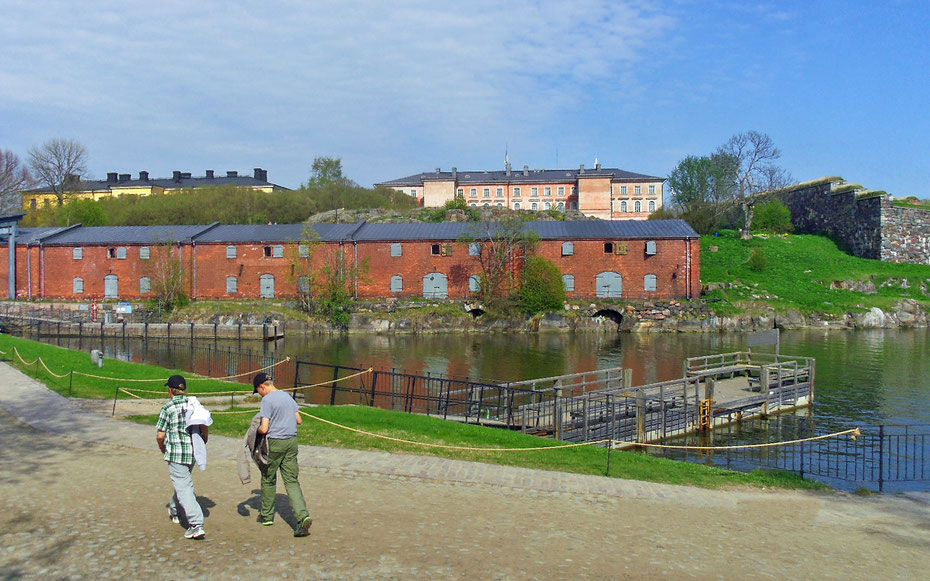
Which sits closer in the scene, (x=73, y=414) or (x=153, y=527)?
(x=153, y=527)

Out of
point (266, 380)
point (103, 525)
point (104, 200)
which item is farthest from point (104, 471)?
point (104, 200)

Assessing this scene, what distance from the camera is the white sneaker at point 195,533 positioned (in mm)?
7715

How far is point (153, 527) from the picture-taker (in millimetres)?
8055

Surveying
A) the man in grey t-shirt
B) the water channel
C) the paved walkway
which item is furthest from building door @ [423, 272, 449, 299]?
the man in grey t-shirt

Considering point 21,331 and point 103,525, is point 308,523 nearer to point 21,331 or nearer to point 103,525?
point 103,525

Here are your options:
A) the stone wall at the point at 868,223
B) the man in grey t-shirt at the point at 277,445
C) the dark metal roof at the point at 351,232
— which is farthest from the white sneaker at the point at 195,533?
the stone wall at the point at 868,223

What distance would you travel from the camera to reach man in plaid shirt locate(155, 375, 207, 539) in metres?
7.89

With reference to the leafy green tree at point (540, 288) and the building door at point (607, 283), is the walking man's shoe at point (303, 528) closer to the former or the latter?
the leafy green tree at point (540, 288)

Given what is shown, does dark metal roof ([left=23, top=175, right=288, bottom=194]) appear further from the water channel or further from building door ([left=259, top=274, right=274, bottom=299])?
the water channel

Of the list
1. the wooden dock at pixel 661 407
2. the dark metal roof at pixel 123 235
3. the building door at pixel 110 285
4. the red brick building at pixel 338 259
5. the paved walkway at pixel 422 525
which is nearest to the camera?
the paved walkway at pixel 422 525

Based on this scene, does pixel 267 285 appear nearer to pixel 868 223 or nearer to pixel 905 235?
pixel 868 223

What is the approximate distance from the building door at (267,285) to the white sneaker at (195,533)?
5108 centimetres

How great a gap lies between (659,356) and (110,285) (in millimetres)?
45906

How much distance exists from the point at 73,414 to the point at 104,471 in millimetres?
5606
